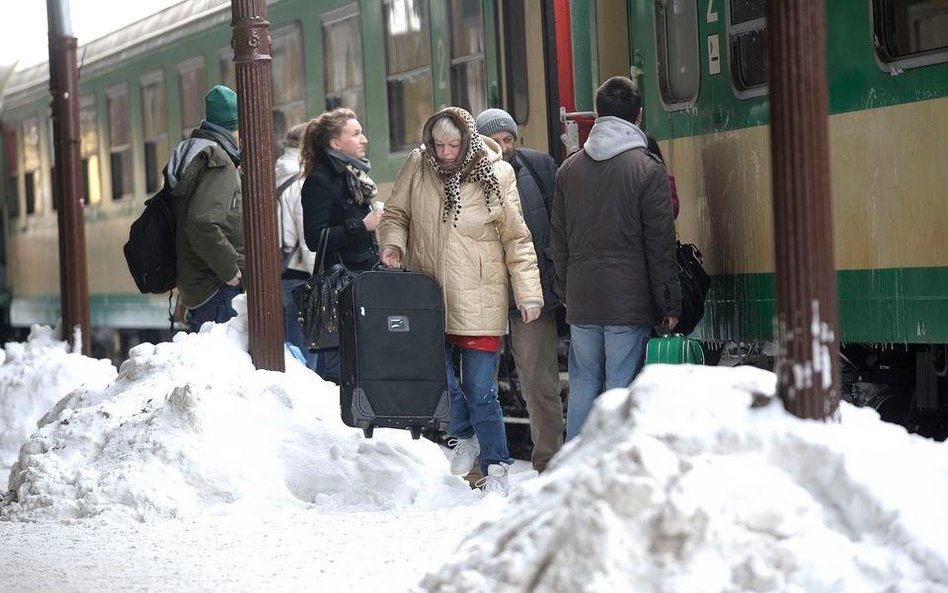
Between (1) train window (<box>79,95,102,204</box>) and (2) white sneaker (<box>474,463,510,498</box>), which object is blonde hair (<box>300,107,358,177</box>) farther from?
(1) train window (<box>79,95,102,204</box>)

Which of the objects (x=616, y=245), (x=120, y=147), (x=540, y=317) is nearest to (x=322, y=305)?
(x=540, y=317)

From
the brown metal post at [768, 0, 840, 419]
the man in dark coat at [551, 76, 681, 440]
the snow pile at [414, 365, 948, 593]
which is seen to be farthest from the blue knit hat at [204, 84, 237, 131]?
the snow pile at [414, 365, 948, 593]

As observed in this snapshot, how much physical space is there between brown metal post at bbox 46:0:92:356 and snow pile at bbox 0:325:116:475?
0.87 metres

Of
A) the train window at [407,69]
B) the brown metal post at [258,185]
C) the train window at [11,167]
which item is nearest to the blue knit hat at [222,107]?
the brown metal post at [258,185]

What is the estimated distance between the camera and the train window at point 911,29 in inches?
265

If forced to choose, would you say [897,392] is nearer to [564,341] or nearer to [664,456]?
[564,341]

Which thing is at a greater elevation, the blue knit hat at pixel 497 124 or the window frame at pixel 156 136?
the window frame at pixel 156 136

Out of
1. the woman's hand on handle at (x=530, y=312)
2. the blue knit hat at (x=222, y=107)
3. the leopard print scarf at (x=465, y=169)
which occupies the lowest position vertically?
the woman's hand on handle at (x=530, y=312)

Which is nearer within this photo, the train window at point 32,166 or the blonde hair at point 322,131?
the blonde hair at point 322,131

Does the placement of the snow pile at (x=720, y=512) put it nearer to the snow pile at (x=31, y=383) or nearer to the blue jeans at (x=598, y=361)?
the blue jeans at (x=598, y=361)

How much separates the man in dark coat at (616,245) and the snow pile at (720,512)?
2555 millimetres

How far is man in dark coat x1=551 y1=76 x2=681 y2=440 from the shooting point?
7227 mm

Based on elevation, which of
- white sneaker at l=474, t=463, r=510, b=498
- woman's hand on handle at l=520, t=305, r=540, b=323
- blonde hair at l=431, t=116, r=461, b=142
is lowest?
white sneaker at l=474, t=463, r=510, b=498

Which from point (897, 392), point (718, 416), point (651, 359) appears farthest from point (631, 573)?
point (897, 392)
